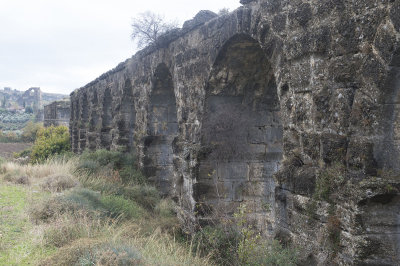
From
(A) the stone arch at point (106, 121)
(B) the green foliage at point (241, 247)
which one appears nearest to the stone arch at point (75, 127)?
(A) the stone arch at point (106, 121)

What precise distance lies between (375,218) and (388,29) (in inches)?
59.0

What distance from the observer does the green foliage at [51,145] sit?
61.9ft

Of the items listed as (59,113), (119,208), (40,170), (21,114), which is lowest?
(119,208)

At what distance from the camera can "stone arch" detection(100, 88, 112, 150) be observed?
15328mm

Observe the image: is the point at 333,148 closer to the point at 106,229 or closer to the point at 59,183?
the point at 106,229

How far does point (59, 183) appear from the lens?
8672mm

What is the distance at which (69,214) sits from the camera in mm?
5902

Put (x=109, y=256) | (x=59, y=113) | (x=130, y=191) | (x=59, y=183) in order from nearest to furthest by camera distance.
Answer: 1. (x=109, y=256)
2. (x=59, y=183)
3. (x=130, y=191)
4. (x=59, y=113)

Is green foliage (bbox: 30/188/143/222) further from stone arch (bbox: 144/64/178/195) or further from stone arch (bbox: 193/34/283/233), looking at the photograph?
stone arch (bbox: 144/64/178/195)

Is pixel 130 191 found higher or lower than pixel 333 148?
lower

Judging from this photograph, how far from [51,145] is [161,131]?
1217 cm

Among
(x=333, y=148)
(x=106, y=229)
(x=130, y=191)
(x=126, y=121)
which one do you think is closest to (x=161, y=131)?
(x=130, y=191)

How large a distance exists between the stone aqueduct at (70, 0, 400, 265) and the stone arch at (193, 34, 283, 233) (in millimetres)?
17

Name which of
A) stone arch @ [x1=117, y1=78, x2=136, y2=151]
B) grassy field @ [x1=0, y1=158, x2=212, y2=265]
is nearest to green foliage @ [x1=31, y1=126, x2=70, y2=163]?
stone arch @ [x1=117, y1=78, x2=136, y2=151]
